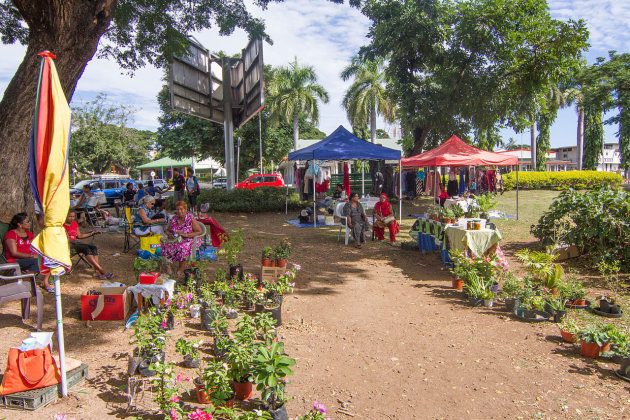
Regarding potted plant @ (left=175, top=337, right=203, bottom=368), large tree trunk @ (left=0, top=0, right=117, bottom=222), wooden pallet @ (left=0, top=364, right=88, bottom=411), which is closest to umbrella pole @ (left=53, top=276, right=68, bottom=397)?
wooden pallet @ (left=0, top=364, right=88, bottom=411)

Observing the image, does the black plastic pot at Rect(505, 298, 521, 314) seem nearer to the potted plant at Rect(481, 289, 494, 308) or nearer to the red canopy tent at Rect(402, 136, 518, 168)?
the potted plant at Rect(481, 289, 494, 308)

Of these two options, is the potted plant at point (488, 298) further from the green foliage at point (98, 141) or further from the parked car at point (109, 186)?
the green foliage at point (98, 141)

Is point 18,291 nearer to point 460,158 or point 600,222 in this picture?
point 600,222

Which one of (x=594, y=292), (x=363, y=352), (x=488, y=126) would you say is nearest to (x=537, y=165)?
(x=488, y=126)

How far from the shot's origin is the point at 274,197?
16406 mm

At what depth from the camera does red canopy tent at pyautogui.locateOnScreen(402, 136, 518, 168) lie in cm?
1231

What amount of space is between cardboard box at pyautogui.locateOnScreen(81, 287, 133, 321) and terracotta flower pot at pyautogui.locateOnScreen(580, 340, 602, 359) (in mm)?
4853

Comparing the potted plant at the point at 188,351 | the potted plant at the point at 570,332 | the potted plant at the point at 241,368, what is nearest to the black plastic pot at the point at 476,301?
the potted plant at the point at 570,332

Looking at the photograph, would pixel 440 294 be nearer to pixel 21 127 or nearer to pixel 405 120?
pixel 21 127

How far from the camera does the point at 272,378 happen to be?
2830 mm

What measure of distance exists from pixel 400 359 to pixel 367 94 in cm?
3177

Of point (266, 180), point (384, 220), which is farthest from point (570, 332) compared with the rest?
point (266, 180)

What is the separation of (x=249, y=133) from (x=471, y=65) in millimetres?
18262

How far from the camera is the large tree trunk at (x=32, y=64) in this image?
6125 mm
